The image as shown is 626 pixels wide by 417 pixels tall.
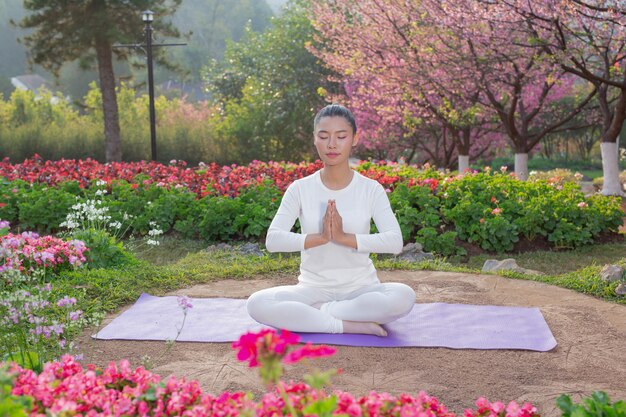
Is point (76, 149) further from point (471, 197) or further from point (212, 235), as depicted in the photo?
point (471, 197)

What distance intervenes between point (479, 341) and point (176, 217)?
6112mm

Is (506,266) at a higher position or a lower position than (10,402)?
lower

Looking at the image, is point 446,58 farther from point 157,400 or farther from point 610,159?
point 157,400

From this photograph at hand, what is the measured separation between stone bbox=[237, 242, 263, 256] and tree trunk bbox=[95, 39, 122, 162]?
1388cm

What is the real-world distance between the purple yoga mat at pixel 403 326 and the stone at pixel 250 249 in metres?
2.61

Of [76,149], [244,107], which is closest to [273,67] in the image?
[244,107]

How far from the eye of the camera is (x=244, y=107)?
78.4 ft

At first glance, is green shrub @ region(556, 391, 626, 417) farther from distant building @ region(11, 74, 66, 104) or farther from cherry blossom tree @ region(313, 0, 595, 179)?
distant building @ region(11, 74, 66, 104)

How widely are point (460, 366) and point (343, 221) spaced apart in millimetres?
1272

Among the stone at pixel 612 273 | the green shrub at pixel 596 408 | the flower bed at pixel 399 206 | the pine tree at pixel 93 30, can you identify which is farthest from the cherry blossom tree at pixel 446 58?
the green shrub at pixel 596 408

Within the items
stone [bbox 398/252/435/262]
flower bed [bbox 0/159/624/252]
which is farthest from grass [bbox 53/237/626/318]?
flower bed [bbox 0/159/624/252]

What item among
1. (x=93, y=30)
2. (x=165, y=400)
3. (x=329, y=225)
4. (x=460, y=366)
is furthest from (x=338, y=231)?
(x=93, y=30)

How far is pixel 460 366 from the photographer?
13.9ft

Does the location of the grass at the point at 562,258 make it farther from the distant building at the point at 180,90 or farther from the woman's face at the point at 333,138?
the distant building at the point at 180,90
